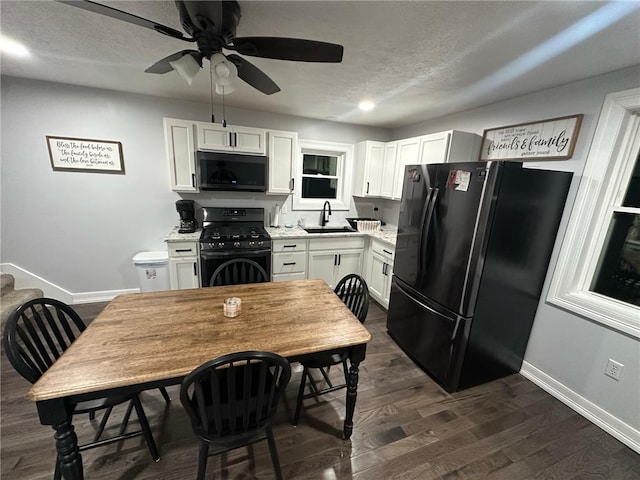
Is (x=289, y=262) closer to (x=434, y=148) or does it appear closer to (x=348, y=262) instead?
(x=348, y=262)

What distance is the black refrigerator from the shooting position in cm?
178

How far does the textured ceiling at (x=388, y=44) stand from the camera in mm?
1272

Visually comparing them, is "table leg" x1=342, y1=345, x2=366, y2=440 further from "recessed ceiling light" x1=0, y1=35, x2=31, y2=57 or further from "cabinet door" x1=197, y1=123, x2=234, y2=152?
"recessed ceiling light" x1=0, y1=35, x2=31, y2=57

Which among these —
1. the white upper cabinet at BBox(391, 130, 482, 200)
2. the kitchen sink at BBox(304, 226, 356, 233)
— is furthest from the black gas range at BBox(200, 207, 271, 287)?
the white upper cabinet at BBox(391, 130, 482, 200)

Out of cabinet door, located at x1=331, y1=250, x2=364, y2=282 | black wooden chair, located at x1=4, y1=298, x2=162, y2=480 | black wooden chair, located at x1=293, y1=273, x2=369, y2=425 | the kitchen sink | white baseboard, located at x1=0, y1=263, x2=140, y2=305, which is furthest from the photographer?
the kitchen sink

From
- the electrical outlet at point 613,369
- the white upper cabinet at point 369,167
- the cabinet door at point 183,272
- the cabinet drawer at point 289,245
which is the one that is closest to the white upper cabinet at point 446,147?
the white upper cabinet at point 369,167

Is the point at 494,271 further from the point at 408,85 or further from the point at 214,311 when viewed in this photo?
the point at 214,311

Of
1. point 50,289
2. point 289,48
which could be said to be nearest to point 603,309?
point 289,48

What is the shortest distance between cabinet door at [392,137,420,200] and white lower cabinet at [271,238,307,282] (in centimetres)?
142

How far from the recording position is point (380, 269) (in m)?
3.28

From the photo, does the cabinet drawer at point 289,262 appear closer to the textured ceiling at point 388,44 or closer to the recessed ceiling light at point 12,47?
the textured ceiling at point 388,44

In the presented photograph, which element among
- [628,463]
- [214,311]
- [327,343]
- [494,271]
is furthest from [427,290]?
[214,311]

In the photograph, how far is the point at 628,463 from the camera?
157cm

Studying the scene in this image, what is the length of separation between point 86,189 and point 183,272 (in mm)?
1459
